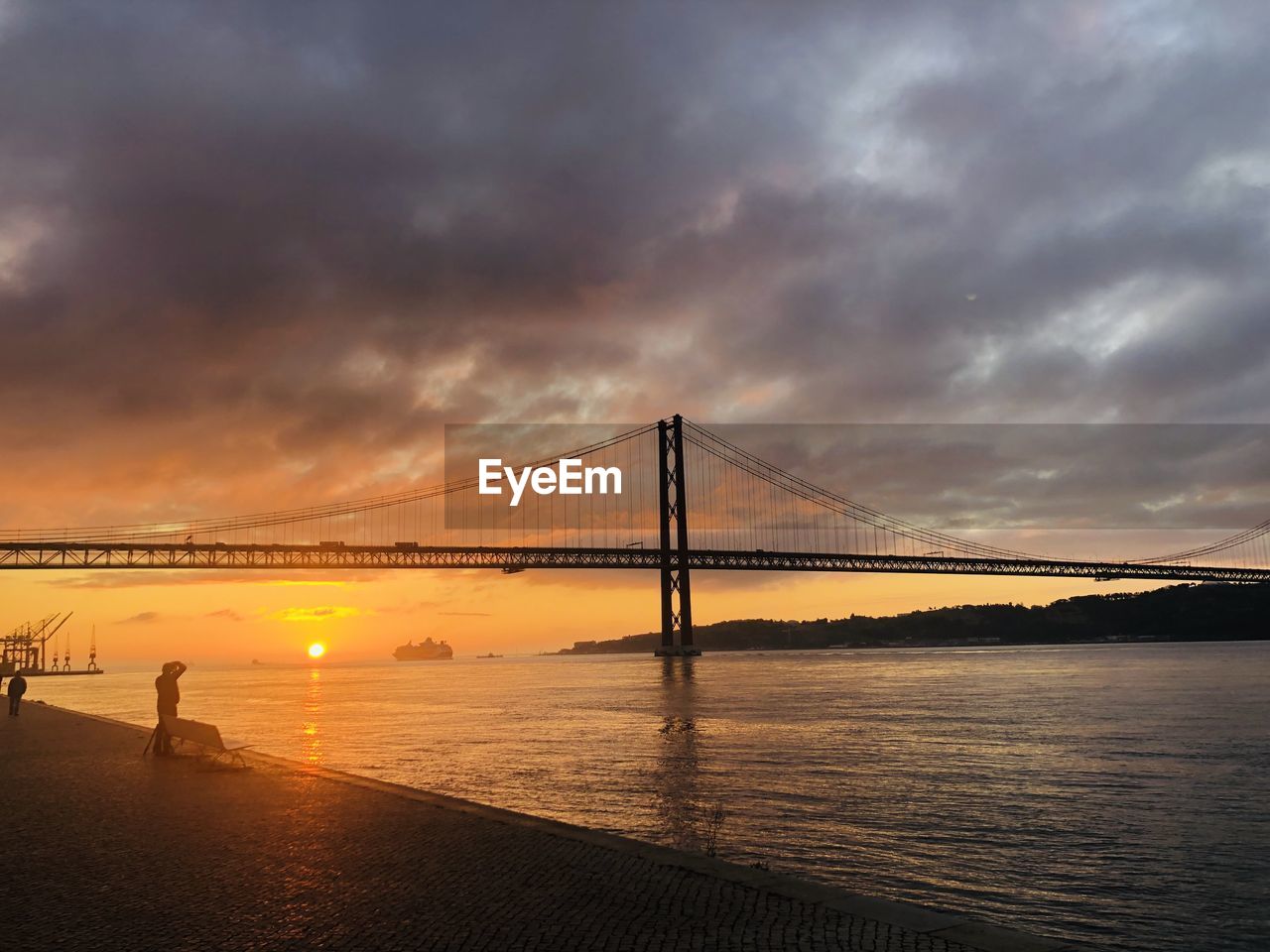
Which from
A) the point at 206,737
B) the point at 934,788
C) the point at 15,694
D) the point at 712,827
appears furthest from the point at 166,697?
the point at 15,694

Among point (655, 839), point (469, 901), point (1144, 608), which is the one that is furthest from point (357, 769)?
point (1144, 608)

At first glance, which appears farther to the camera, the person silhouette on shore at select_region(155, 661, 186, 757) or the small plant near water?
the person silhouette on shore at select_region(155, 661, 186, 757)

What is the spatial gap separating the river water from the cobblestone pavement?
7.26ft

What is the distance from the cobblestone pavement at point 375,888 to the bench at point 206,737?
3.04m

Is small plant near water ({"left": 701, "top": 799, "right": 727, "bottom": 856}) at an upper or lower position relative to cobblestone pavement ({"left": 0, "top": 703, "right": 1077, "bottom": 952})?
lower

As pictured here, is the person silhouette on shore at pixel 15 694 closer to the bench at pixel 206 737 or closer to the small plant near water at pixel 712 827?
the bench at pixel 206 737

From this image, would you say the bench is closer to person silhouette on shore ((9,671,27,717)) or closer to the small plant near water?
the small plant near water

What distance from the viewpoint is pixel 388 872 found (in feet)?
22.1

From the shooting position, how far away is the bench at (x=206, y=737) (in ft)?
44.2

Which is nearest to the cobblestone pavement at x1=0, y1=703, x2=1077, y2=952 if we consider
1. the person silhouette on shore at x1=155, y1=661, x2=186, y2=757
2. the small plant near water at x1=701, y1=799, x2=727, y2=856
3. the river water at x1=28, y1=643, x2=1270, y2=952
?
the small plant near water at x1=701, y1=799, x2=727, y2=856

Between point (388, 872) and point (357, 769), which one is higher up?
point (388, 872)

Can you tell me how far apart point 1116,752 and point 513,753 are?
11888 millimetres

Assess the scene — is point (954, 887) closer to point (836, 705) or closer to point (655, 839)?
point (655, 839)

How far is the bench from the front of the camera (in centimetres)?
1347
